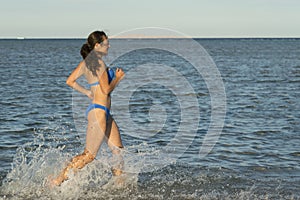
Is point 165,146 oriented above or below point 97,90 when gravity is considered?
below

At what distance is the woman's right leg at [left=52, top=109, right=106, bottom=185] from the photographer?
7.88 meters

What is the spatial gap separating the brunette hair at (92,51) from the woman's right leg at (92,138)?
0.66 meters

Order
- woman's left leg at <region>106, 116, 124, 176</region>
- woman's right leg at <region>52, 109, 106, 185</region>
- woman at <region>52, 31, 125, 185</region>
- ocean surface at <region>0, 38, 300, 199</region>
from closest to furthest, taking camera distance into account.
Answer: woman at <region>52, 31, 125, 185</region>, woman's right leg at <region>52, 109, 106, 185</region>, woman's left leg at <region>106, 116, 124, 176</region>, ocean surface at <region>0, 38, 300, 199</region>

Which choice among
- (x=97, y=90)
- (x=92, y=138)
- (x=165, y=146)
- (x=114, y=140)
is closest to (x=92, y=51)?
(x=97, y=90)

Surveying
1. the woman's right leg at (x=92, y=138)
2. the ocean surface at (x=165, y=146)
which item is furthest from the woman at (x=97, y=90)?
the ocean surface at (x=165, y=146)

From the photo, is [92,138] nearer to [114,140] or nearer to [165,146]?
[114,140]

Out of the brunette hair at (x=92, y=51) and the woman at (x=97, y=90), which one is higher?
the brunette hair at (x=92, y=51)

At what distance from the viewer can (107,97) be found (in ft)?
25.9

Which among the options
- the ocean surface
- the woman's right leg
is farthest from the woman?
the ocean surface

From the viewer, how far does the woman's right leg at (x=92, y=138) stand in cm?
788

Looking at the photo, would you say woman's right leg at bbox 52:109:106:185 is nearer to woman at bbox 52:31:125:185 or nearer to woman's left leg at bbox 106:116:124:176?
woman at bbox 52:31:125:185

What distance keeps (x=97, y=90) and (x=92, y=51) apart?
588 mm

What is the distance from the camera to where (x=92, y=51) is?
7.79 meters

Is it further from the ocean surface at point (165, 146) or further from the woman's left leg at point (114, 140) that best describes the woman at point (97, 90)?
the ocean surface at point (165, 146)
